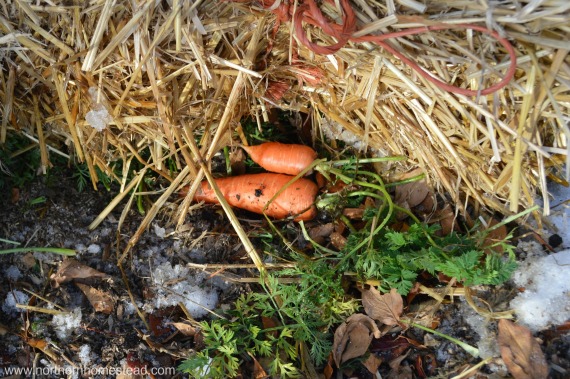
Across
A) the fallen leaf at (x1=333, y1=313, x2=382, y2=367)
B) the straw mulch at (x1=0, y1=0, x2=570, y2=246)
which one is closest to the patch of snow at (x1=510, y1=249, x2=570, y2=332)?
the straw mulch at (x1=0, y1=0, x2=570, y2=246)

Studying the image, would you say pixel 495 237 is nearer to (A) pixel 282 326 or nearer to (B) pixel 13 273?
(A) pixel 282 326

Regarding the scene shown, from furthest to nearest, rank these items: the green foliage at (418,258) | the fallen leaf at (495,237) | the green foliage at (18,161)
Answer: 1. the green foliage at (18,161)
2. the fallen leaf at (495,237)
3. the green foliage at (418,258)

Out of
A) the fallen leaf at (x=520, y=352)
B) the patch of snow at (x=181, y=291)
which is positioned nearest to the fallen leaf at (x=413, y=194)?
the fallen leaf at (x=520, y=352)

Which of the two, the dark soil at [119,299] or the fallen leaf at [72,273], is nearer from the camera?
the dark soil at [119,299]

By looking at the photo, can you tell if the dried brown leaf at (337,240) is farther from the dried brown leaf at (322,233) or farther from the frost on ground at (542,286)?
the frost on ground at (542,286)

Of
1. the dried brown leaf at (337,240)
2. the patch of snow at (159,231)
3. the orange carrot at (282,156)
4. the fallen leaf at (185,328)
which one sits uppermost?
the orange carrot at (282,156)

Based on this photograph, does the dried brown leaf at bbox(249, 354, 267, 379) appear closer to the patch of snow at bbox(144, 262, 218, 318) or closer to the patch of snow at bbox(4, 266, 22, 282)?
the patch of snow at bbox(144, 262, 218, 318)
